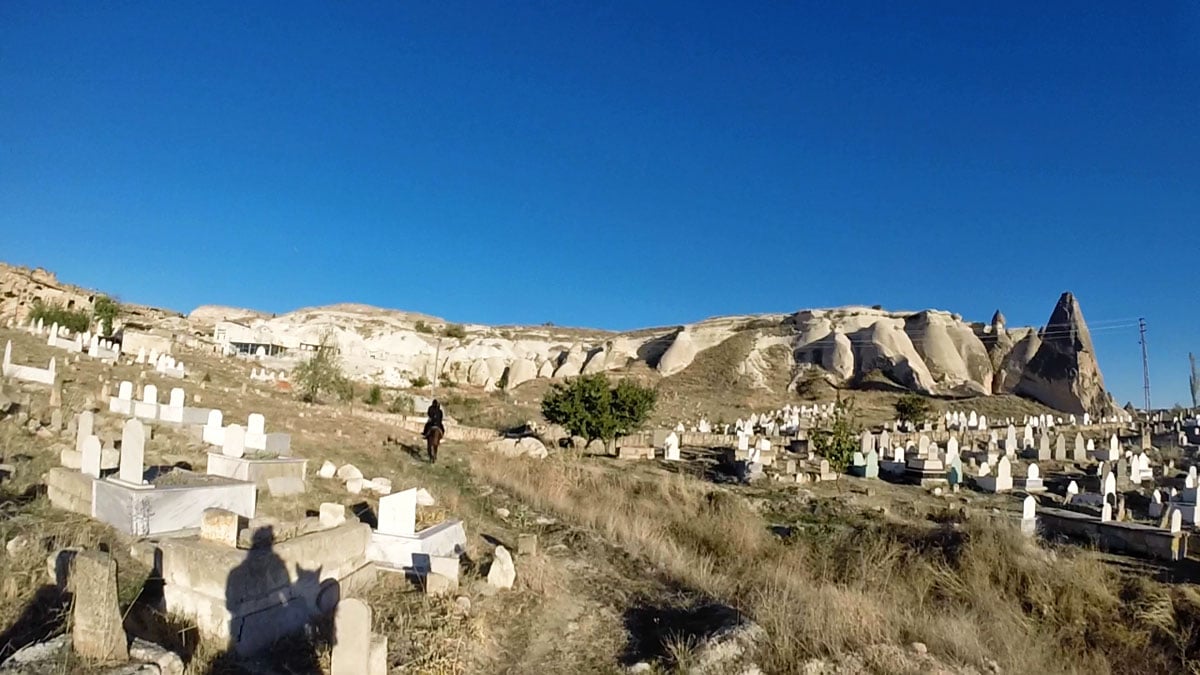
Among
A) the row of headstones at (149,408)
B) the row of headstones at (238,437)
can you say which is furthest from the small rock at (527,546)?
the row of headstones at (149,408)

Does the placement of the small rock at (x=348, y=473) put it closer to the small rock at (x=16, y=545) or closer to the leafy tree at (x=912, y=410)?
the small rock at (x=16, y=545)

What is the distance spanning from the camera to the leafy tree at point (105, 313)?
3844 cm

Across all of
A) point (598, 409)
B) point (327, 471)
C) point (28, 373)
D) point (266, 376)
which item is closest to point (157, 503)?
point (327, 471)

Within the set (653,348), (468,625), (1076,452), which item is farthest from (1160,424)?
(468,625)

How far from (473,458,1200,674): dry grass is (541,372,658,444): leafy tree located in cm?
910

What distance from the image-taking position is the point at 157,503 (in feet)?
22.2

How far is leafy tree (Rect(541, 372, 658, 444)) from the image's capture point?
862 inches

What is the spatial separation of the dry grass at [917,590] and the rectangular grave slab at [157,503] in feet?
16.7

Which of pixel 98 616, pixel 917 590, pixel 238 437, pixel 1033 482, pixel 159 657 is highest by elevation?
pixel 238 437

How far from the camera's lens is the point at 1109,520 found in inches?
478

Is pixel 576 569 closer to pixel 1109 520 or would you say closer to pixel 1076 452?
pixel 1109 520

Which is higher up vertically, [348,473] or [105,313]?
[105,313]

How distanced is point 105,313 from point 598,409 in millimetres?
34757

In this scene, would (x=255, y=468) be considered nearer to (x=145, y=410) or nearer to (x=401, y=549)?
(x=401, y=549)
